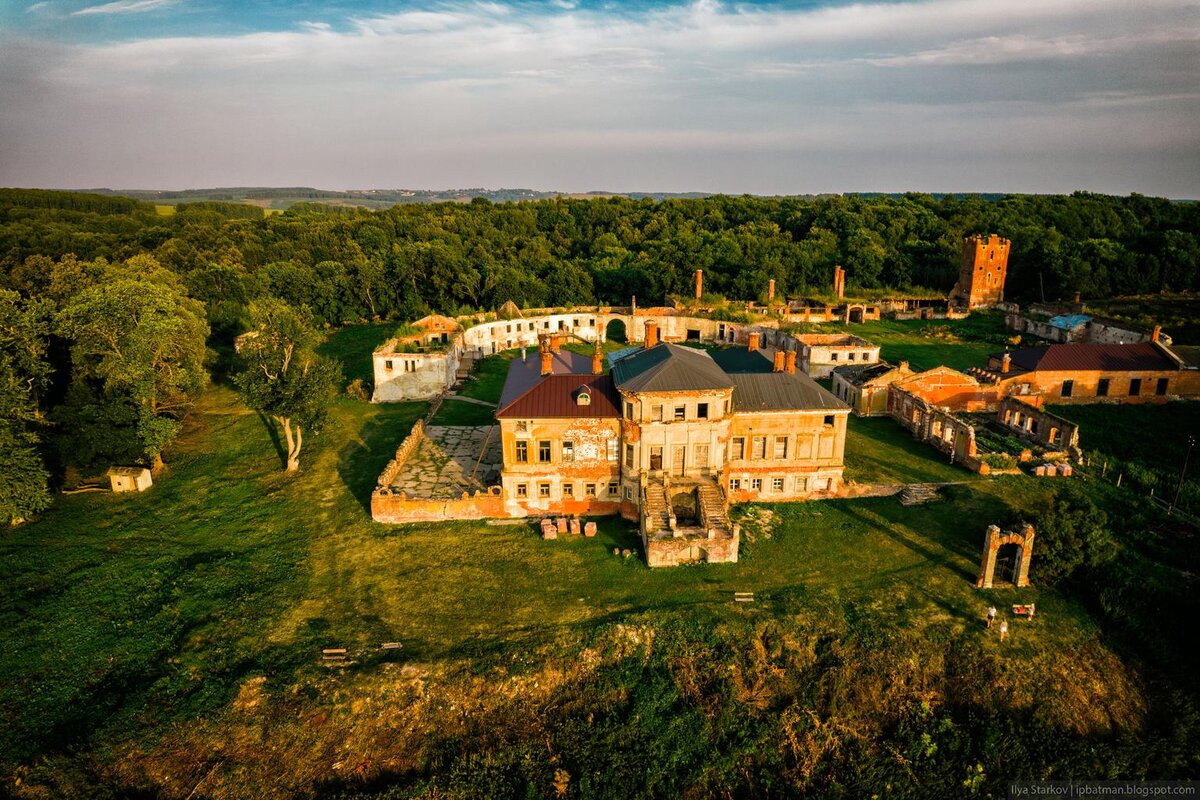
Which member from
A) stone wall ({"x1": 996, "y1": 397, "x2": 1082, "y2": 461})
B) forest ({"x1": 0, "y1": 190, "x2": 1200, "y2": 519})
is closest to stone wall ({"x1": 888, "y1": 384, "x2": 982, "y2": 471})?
stone wall ({"x1": 996, "y1": 397, "x2": 1082, "y2": 461})

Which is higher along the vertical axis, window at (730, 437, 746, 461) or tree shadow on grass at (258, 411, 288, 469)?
window at (730, 437, 746, 461)

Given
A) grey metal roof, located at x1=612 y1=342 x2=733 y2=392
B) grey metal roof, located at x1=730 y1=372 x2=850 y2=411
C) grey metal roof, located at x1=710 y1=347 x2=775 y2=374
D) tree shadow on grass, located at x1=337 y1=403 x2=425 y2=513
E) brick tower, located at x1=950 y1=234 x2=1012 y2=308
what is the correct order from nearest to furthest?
grey metal roof, located at x1=612 y1=342 x2=733 y2=392 < grey metal roof, located at x1=730 y1=372 x2=850 y2=411 < tree shadow on grass, located at x1=337 y1=403 x2=425 y2=513 < grey metal roof, located at x1=710 y1=347 x2=775 y2=374 < brick tower, located at x1=950 y1=234 x2=1012 y2=308

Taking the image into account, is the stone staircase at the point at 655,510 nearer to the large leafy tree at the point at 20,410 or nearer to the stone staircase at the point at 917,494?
the stone staircase at the point at 917,494

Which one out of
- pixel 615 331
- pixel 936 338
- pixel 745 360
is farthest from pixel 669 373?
pixel 936 338

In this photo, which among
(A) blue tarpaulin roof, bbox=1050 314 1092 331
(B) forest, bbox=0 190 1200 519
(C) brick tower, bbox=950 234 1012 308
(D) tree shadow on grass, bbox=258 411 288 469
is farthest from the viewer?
(C) brick tower, bbox=950 234 1012 308

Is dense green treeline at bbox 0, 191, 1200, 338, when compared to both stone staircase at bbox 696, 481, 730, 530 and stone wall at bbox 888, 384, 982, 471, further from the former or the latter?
stone staircase at bbox 696, 481, 730, 530
